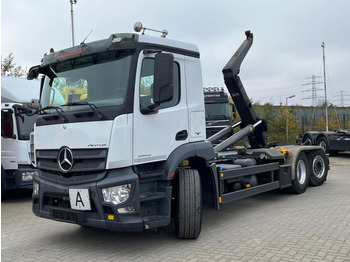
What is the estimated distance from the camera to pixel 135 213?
4551mm

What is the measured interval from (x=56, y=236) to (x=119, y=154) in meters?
2.21

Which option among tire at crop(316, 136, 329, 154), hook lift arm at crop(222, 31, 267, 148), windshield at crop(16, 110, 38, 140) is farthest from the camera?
tire at crop(316, 136, 329, 154)

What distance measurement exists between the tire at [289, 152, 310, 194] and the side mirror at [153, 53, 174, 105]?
483cm

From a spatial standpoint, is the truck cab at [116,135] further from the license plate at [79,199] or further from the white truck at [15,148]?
the white truck at [15,148]

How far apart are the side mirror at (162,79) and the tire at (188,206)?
1.22 metres

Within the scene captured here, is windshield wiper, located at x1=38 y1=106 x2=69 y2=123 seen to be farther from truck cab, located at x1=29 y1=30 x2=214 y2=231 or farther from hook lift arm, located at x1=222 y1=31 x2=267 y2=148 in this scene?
hook lift arm, located at x1=222 y1=31 x2=267 y2=148

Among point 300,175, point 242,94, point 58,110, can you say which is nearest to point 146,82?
point 58,110

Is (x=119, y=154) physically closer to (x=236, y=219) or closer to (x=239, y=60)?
(x=236, y=219)

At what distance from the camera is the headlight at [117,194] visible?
4.51 metres

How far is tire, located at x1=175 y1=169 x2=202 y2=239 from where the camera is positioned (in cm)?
514

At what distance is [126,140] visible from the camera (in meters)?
4.57

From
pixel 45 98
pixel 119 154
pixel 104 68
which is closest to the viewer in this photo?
pixel 119 154

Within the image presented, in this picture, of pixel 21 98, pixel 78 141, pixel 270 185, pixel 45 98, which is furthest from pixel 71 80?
pixel 21 98

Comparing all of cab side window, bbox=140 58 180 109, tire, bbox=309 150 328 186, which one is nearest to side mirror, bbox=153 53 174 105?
cab side window, bbox=140 58 180 109
